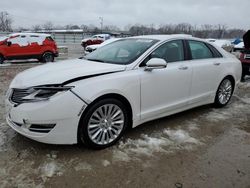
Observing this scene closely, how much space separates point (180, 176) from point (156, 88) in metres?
1.39

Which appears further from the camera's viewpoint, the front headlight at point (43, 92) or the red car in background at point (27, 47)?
the red car in background at point (27, 47)

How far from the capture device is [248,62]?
305 inches

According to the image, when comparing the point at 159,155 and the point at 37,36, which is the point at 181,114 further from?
the point at 37,36

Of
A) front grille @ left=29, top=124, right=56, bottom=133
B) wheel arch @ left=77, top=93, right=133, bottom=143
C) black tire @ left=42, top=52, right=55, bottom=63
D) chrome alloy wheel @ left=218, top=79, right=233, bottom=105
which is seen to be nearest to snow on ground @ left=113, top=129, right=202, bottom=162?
wheel arch @ left=77, top=93, right=133, bottom=143

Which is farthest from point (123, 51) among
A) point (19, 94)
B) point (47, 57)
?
point (47, 57)

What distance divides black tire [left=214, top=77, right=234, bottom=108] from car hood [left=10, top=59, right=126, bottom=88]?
257 centimetres

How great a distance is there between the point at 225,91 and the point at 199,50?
4.03ft

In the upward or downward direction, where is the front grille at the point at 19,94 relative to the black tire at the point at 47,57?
upward

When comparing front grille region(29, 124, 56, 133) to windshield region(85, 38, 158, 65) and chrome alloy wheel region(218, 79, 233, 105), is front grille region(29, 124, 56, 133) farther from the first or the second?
chrome alloy wheel region(218, 79, 233, 105)

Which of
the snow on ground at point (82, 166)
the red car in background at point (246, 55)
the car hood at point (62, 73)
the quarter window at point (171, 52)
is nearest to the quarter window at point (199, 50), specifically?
the quarter window at point (171, 52)

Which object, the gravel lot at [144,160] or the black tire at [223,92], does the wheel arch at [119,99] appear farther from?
the black tire at [223,92]

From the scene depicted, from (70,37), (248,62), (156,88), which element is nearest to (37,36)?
(248,62)

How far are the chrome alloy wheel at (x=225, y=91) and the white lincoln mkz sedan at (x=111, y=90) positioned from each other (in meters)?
0.44

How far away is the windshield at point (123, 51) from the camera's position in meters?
3.78
